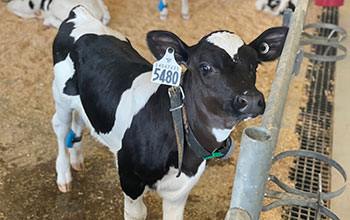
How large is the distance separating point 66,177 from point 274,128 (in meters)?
1.94

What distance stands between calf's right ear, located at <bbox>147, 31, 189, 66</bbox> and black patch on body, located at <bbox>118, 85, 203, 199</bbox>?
21 cm

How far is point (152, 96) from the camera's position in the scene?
2.08m

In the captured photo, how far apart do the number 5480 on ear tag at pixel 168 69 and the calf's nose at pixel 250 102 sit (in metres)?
0.31

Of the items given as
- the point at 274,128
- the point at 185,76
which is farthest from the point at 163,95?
the point at 274,128

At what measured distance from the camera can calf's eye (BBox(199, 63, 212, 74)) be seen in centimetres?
173

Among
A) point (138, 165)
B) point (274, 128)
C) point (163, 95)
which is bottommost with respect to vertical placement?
point (138, 165)

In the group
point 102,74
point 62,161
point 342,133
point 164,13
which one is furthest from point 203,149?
point 164,13

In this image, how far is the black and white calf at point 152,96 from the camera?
1712 mm

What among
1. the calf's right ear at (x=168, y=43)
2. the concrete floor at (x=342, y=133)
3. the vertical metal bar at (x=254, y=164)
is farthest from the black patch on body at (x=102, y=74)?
the concrete floor at (x=342, y=133)

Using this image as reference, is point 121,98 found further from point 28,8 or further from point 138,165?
point 28,8

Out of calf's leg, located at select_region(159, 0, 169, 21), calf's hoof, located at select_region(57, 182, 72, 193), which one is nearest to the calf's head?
calf's hoof, located at select_region(57, 182, 72, 193)

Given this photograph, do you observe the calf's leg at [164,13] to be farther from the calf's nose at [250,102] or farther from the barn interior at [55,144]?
the calf's nose at [250,102]

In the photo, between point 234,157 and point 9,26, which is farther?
point 9,26

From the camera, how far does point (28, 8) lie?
199 inches
